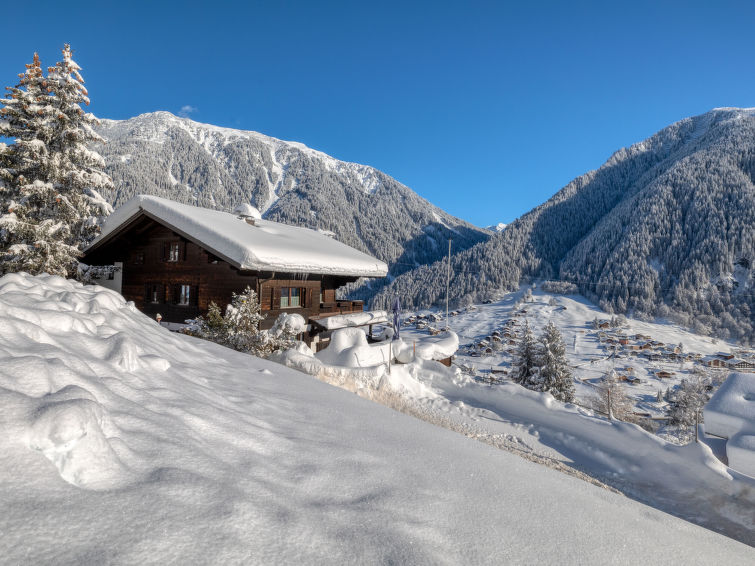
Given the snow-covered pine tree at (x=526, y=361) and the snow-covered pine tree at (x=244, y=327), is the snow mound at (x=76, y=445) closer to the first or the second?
the snow-covered pine tree at (x=244, y=327)

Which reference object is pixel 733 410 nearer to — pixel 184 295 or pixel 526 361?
pixel 184 295

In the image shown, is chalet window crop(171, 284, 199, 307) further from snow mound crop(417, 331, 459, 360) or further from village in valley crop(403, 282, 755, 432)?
village in valley crop(403, 282, 755, 432)

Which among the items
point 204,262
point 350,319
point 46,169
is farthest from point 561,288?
point 46,169

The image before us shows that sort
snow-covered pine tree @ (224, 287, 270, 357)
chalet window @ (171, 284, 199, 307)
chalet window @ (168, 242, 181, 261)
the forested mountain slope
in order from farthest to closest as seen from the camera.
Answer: the forested mountain slope
chalet window @ (168, 242, 181, 261)
chalet window @ (171, 284, 199, 307)
snow-covered pine tree @ (224, 287, 270, 357)

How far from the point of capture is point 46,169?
43.9ft

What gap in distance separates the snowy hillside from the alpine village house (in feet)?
33.2

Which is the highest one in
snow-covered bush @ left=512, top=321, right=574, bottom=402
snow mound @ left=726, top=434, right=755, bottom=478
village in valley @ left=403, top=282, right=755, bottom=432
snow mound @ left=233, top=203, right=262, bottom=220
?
snow mound @ left=233, top=203, right=262, bottom=220

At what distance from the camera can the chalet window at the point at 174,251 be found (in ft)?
56.2

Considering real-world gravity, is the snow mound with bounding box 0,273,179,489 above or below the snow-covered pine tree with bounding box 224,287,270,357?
above

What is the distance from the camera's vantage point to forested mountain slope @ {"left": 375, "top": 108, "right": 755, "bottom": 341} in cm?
10194

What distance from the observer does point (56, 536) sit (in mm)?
1405

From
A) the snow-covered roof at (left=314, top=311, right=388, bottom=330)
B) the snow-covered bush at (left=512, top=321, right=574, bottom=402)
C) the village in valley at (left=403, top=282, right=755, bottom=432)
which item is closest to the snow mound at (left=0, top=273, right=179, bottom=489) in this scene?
the snow-covered roof at (left=314, top=311, right=388, bottom=330)

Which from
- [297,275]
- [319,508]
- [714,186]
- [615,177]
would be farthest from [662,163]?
[319,508]

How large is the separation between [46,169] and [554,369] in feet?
115
